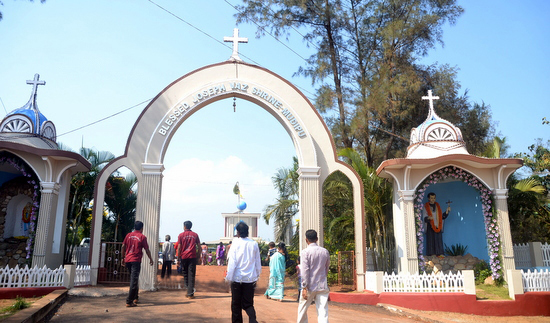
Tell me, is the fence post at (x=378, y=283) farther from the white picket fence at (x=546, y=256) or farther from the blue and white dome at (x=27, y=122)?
the blue and white dome at (x=27, y=122)

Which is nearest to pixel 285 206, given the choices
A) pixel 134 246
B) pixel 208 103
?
pixel 208 103

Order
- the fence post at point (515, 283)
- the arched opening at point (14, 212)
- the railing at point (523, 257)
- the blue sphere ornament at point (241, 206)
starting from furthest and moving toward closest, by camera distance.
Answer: the blue sphere ornament at point (241, 206), the railing at point (523, 257), the arched opening at point (14, 212), the fence post at point (515, 283)

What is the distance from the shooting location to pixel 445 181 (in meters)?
13.5

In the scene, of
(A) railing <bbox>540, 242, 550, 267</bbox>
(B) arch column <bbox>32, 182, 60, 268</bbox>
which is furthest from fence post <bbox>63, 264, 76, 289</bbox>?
(A) railing <bbox>540, 242, 550, 267</bbox>

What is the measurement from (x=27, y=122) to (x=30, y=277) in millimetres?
4628

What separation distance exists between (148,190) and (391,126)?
11.4m

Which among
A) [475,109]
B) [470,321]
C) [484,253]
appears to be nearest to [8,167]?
[470,321]

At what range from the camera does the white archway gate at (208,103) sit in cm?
1143

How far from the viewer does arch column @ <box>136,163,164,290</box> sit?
11.1m

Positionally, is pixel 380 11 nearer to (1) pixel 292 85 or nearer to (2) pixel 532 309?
(1) pixel 292 85

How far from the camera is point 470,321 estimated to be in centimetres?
926

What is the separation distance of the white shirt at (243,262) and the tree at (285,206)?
1169 cm

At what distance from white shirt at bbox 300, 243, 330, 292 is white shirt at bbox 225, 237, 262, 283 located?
0.69 m

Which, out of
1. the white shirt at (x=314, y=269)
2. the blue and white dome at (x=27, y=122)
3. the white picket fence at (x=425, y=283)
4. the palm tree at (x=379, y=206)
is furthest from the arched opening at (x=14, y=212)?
the white picket fence at (x=425, y=283)
